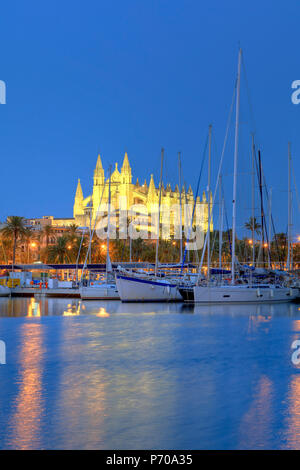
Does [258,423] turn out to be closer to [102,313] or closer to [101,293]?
[102,313]

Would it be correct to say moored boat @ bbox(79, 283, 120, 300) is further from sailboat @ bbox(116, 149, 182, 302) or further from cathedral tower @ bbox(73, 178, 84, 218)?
cathedral tower @ bbox(73, 178, 84, 218)

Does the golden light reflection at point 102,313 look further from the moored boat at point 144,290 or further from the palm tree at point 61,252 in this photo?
the palm tree at point 61,252

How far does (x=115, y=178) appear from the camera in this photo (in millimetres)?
175750

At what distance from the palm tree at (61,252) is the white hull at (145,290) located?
1771 inches

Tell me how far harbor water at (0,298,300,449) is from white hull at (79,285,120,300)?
2014cm

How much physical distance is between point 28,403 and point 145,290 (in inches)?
1244

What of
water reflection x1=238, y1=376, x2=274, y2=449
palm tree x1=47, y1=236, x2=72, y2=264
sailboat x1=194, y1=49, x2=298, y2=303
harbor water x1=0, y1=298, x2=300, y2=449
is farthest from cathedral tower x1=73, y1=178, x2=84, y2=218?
water reflection x1=238, y1=376, x2=274, y2=449

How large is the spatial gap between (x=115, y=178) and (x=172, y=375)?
160720 millimetres

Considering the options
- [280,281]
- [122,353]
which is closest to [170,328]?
[122,353]

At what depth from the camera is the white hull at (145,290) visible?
4472 cm

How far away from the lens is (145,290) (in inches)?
1764

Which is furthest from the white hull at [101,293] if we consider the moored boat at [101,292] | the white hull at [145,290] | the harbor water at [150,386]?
the harbor water at [150,386]

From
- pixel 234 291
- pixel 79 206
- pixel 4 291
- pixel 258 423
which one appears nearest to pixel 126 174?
pixel 79 206
